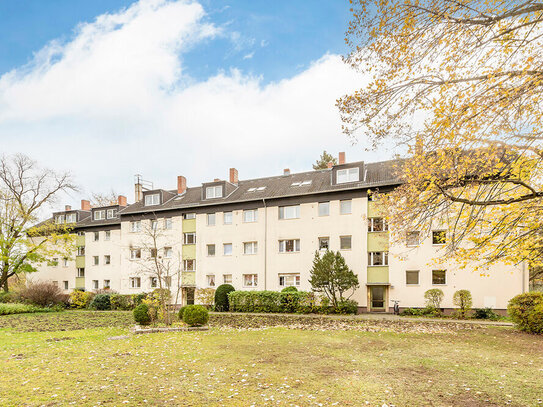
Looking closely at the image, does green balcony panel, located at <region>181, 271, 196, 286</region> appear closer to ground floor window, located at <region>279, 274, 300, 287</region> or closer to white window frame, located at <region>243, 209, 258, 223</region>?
white window frame, located at <region>243, 209, 258, 223</region>

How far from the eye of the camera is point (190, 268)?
33.9m

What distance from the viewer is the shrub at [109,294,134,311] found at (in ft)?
108

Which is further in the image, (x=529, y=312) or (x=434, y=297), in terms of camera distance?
(x=434, y=297)

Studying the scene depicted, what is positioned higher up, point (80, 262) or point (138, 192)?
point (138, 192)

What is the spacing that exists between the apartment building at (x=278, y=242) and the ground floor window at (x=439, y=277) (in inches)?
2.5

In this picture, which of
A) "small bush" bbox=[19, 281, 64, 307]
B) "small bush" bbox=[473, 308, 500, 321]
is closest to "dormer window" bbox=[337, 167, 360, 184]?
"small bush" bbox=[473, 308, 500, 321]

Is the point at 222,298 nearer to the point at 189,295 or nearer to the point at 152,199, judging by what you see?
the point at 189,295

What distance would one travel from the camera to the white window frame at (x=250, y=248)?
30.9 metres

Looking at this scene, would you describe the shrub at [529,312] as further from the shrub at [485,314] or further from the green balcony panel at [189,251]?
the green balcony panel at [189,251]

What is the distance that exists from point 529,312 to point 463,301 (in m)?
7.75

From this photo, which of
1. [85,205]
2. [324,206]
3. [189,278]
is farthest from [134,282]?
[324,206]

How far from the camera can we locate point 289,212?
29.9 meters

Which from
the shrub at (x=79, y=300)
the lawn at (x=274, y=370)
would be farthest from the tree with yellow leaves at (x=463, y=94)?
the shrub at (x=79, y=300)

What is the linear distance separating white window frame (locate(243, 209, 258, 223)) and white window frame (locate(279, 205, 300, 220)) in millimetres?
2388
